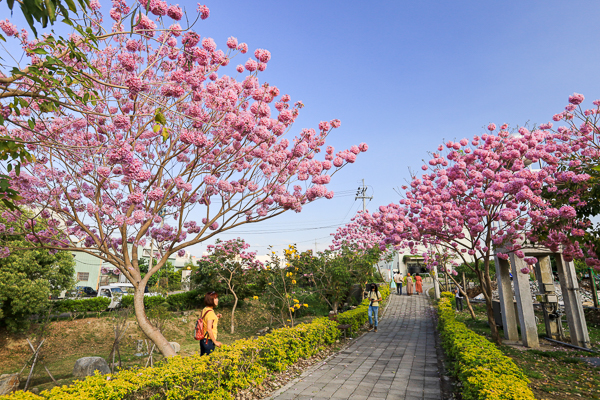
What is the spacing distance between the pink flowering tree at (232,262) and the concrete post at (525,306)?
34.4 feet

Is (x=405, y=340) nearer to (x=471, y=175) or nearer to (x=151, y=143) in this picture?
(x=471, y=175)

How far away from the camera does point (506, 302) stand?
9.34m

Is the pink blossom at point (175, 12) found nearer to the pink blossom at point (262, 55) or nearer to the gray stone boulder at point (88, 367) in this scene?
the pink blossom at point (262, 55)

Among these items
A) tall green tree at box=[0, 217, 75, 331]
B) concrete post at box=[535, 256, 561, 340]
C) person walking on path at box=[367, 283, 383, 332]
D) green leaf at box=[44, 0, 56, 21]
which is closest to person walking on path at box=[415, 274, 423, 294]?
person walking on path at box=[367, 283, 383, 332]

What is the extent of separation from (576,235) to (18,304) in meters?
16.3

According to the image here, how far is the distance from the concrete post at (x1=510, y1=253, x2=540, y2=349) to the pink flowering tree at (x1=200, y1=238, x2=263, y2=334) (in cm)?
1048

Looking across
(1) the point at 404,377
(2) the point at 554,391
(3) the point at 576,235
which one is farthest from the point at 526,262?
(1) the point at 404,377

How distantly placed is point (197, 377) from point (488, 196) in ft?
21.6

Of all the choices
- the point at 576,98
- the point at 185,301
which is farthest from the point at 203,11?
the point at 185,301

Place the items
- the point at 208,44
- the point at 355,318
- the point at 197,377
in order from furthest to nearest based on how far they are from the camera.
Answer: the point at 355,318
the point at 208,44
the point at 197,377

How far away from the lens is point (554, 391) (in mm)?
4922

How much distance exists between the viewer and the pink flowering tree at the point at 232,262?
15.7 meters

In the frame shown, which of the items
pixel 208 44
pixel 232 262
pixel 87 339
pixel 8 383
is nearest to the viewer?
pixel 208 44

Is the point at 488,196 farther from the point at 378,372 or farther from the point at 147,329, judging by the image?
the point at 147,329
